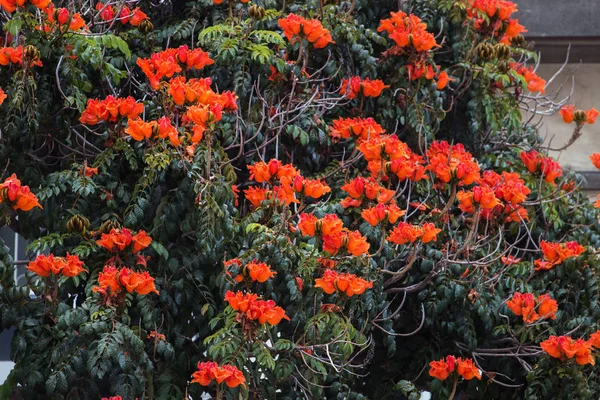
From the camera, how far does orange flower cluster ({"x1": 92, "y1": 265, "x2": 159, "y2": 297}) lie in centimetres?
363

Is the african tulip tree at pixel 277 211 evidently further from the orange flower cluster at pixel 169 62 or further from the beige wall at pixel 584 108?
the beige wall at pixel 584 108

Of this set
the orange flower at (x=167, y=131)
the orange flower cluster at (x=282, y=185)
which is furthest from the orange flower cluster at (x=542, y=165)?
the orange flower at (x=167, y=131)

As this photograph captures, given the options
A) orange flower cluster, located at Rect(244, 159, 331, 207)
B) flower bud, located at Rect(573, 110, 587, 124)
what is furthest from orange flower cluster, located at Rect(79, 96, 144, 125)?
flower bud, located at Rect(573, 110, 587, 124)

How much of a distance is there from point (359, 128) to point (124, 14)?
1.16m

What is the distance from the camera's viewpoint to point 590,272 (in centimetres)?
456

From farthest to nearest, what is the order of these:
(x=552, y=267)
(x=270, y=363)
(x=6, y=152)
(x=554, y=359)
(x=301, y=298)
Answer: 1. (x=552, y=267)
2. (x=554, y=359)
3. (x=6, y=152)
4. (x=301, y=298)
5. (x=270, y=363)

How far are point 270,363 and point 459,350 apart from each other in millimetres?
1345

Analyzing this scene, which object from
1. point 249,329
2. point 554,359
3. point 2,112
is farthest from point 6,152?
point 554,359

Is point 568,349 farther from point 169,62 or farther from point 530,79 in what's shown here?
point 169,62

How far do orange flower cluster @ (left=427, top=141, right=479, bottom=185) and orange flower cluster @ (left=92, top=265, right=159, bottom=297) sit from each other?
1238 millimetres

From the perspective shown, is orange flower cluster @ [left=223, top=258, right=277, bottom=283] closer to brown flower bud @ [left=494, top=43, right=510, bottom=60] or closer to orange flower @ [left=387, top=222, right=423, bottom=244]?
orange flower @ [left=387, top=222, right=423, bottom=244]

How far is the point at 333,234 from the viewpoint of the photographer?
3570mm

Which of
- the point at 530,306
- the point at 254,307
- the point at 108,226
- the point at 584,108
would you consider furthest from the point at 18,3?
the point at 584,108

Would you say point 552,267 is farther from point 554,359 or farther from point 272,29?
point 272,29
